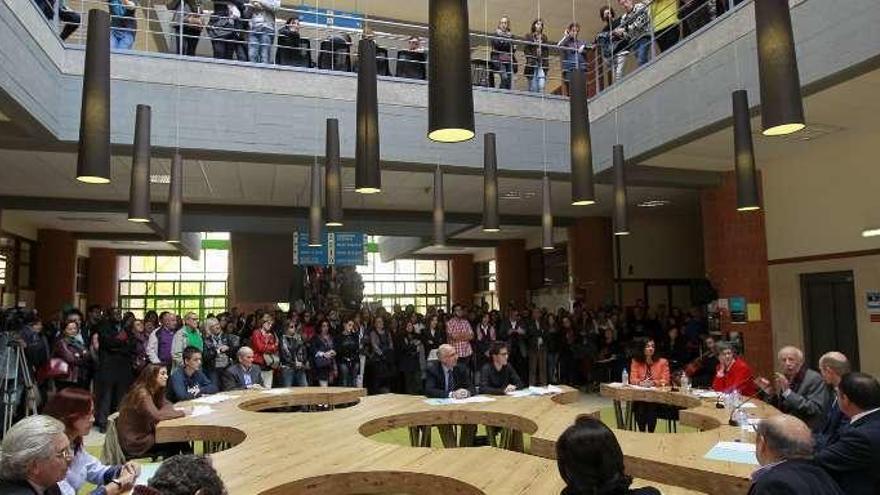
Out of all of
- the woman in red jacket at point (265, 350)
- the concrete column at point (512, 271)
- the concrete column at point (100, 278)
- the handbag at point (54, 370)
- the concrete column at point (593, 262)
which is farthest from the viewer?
the concrete column at point (100, 278)

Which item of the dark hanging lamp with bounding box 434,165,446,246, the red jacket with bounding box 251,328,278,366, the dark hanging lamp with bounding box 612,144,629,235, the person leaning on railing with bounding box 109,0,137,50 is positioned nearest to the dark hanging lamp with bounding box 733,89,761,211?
the dark hanging lamp with bounding box 612,144,629,235

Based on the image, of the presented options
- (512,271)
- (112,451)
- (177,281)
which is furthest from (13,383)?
(177,281)

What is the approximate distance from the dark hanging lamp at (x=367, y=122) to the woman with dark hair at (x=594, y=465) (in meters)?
2.53

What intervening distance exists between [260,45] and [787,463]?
853 centimetres

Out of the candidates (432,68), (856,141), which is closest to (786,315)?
(856,141)

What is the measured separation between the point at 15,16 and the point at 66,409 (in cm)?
510

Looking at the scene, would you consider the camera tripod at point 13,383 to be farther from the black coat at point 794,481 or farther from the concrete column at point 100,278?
the concrete column at point 100,278

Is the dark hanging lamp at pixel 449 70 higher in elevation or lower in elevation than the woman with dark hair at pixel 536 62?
lower

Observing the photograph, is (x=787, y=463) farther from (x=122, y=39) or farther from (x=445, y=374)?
(x=122, y=39)

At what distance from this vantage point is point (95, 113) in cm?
405

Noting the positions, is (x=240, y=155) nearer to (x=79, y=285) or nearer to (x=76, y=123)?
(x=76, y=123)

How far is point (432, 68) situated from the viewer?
9.04 feet

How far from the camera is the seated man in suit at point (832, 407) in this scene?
159 inches

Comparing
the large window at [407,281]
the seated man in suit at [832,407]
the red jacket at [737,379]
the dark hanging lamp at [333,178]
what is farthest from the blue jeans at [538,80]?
the large window at [407,281]
